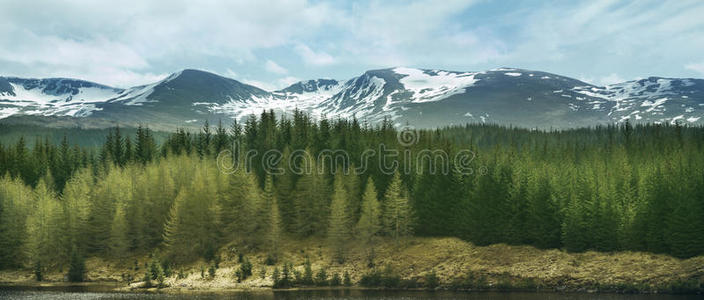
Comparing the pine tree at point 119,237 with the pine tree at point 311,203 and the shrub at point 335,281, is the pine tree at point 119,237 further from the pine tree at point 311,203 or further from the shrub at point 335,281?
the shrub at point 335,281

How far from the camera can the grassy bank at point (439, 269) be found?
74625 mm

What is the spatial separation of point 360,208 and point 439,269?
2357 centimetres

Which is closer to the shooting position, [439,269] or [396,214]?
[439,269]

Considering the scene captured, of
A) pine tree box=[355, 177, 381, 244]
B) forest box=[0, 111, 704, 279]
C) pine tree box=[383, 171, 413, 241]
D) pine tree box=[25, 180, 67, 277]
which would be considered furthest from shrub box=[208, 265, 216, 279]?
pine tree box=[25, 180, 67, 277]

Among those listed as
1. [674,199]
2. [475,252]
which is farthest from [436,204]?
[674,199]

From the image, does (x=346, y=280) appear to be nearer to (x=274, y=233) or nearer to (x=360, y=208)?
(x=274, y=233)

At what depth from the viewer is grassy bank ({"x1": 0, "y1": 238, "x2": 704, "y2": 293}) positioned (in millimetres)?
74625

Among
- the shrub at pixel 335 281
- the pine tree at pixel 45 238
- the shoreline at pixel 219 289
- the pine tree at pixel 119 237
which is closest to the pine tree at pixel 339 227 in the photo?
the shrub at pixel 335 281

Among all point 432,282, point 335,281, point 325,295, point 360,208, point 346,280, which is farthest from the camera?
point 360,208

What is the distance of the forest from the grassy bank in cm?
230

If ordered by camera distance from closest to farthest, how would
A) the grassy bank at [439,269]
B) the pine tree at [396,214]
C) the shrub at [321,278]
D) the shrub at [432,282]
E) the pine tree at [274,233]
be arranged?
the grassy bank at [439,269]
the shrub at [432,282]
the shrub at [321,278]
the pine tree at [274,233]
the pine tree at [396,214]

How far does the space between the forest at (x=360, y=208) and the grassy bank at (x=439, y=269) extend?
2.30 m

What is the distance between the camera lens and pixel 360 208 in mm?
106125

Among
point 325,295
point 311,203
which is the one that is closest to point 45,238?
point 311,203
